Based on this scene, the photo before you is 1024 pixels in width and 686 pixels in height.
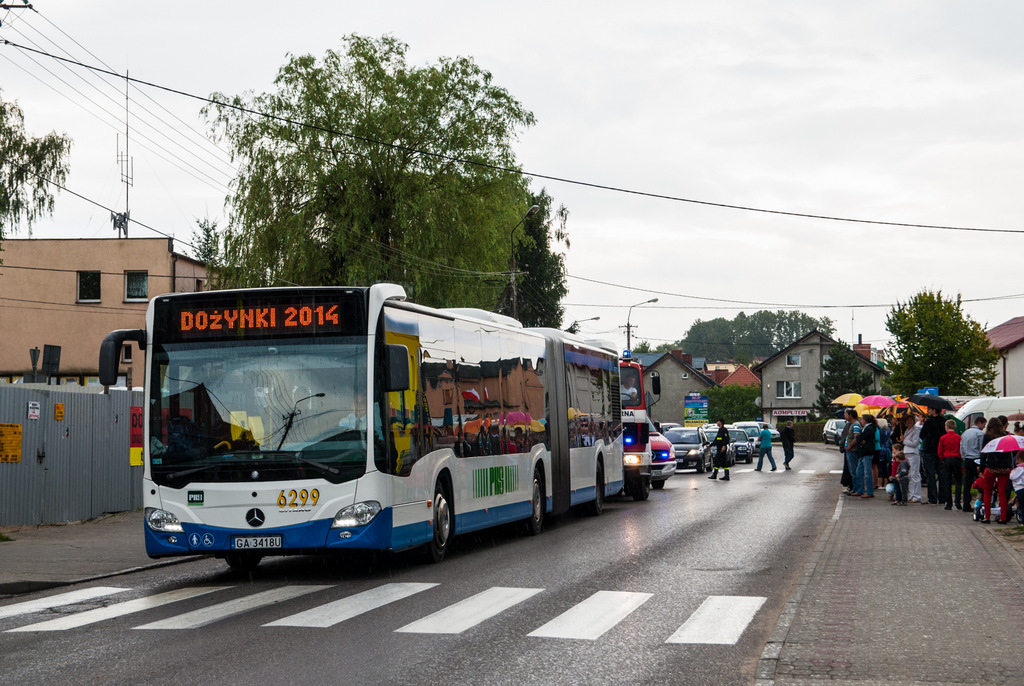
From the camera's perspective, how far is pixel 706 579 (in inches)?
452

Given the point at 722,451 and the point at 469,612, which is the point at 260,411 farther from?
the point at 722,451

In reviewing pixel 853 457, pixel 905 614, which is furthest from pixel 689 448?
pixel 905 614

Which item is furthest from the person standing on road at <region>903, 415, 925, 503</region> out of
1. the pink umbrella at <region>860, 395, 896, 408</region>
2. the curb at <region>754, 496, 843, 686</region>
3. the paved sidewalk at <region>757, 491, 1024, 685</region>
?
the pink umbrella at <region>860, 395, 896, 408</region>

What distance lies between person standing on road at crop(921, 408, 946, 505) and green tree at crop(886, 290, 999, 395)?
31.6 metres

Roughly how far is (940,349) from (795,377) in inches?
2195

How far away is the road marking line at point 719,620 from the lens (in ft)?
26.8

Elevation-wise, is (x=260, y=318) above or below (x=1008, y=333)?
below

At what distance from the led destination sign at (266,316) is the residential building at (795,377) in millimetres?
96949

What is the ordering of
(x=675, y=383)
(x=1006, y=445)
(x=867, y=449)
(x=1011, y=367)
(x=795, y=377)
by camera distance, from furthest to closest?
(x=675, y=383), (x=795, y=377), (x=1011, y=367), (x=867, y=449), (x=1006, y=445)

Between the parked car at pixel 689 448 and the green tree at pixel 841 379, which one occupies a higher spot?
the green tree at pixel 841 379

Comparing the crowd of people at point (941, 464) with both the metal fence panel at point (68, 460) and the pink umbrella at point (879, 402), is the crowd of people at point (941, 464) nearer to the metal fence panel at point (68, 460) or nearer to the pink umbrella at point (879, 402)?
the pink umbrella at point (879, 402)

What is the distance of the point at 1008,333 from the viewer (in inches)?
3046

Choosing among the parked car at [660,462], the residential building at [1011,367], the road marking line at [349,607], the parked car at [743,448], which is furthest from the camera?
the residential building at [1011,367]

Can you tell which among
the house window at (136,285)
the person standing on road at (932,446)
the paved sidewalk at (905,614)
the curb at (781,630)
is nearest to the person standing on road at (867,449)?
the person standing on road at (932,446)
